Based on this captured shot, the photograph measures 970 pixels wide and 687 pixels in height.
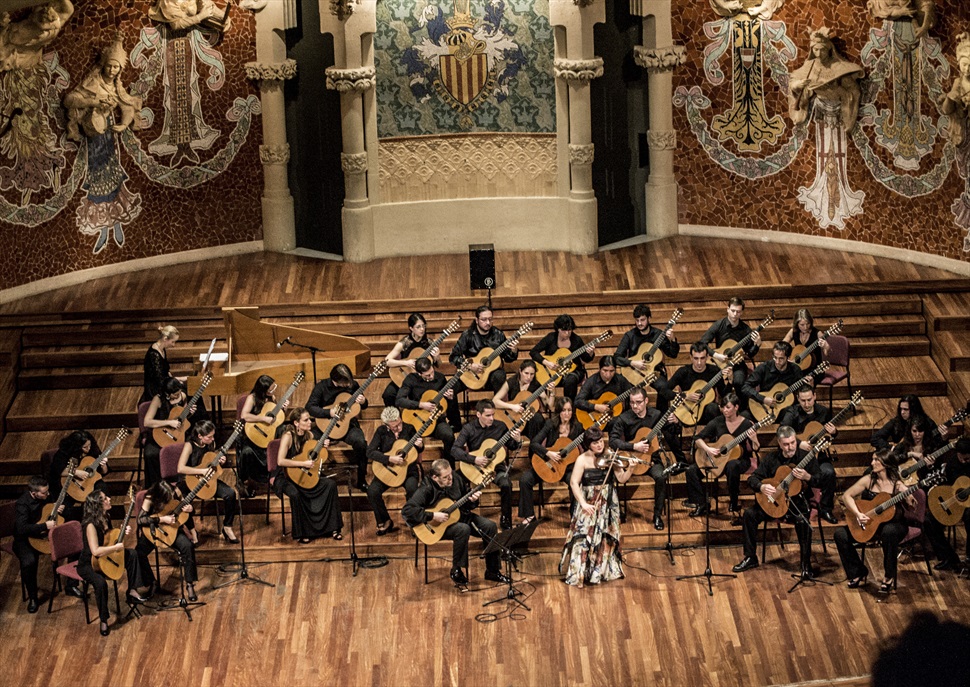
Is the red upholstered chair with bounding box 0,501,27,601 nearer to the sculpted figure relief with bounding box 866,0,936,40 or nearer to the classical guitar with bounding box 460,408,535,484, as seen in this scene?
the classical guitar with bounding box 460,408,535,484

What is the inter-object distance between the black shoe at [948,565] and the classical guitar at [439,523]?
9.40 feet

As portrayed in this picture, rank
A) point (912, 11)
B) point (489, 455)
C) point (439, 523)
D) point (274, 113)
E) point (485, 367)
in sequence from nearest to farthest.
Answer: point (439, 523)
point (489, 455)
point (485, 367)
point (912, 11)
point (274, 113)

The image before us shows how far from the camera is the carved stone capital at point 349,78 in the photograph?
12891 mm

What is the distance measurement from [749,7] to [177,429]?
20.8 feet

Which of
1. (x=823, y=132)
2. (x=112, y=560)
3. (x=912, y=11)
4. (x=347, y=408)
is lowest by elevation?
(x=112, y=560)

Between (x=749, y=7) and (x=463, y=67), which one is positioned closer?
(x=749, y=7)

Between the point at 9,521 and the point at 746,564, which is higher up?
the point at 9,521

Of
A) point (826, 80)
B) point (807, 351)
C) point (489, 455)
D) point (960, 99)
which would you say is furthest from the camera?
point (826, 80)

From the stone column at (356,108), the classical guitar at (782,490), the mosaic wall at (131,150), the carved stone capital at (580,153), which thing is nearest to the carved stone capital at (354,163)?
the stone column at (356,108)

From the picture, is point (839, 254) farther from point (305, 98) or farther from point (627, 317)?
point (305, 98)

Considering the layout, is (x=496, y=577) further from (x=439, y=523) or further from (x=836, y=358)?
(x=836, y=358)

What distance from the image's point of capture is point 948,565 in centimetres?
954

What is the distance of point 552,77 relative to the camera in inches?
524

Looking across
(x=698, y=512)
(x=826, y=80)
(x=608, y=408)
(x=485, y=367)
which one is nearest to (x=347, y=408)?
(x=485, y=367)
